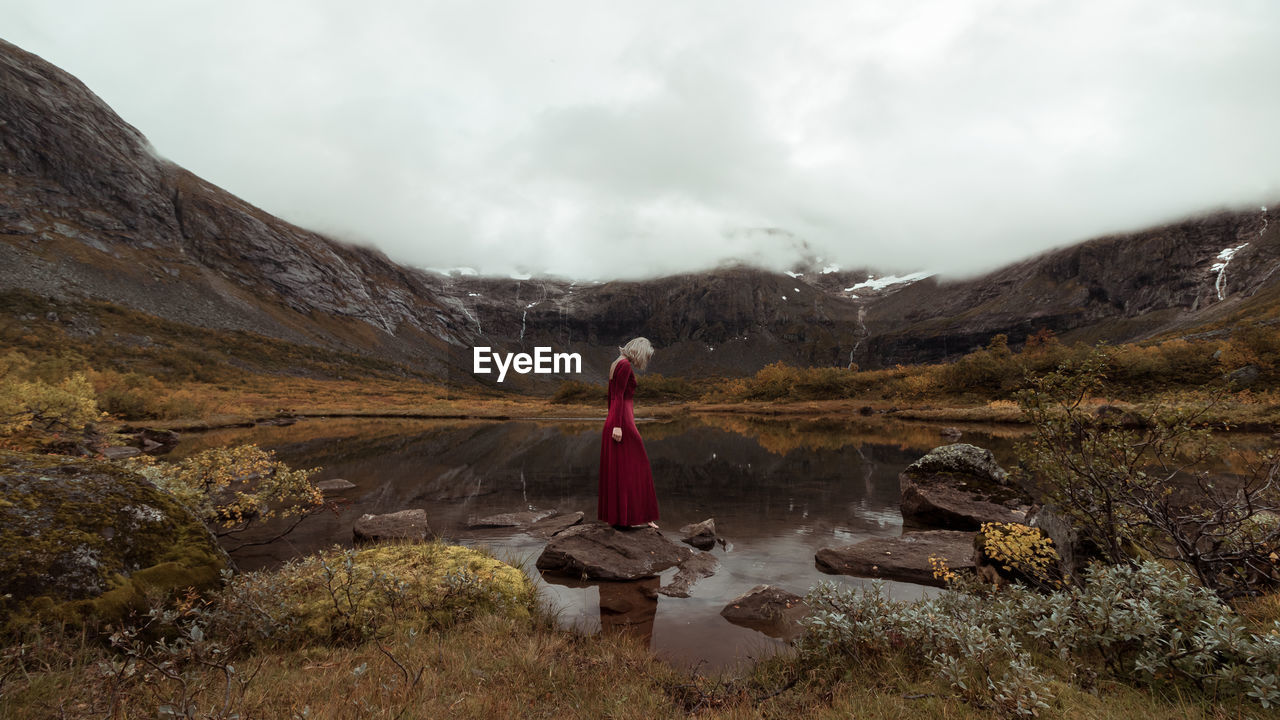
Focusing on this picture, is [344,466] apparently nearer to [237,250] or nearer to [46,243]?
[46,243]

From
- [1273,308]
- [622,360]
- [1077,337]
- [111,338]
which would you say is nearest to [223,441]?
[622,360]

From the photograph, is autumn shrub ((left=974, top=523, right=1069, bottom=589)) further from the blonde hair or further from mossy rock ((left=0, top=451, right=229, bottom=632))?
mossy rock ((left=0, top=451, right=229, bottom=632))

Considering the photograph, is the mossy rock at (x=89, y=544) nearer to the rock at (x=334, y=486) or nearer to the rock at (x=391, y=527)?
the rock at (x=391, y=527)

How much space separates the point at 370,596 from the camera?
5398 mm

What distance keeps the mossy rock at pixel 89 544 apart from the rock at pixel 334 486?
12.1 metres

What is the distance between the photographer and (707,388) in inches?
5034

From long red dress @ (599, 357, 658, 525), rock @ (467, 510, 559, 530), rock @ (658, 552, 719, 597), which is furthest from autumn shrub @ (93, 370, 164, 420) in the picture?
rock @ (658, 552, 719, 597)

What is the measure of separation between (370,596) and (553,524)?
6.85 metres

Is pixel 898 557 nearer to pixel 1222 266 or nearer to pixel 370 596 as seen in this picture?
pixel 370 596

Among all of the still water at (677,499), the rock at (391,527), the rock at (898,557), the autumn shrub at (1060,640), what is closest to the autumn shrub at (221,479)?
the still water at (677,499)

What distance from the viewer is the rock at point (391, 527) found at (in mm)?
10227

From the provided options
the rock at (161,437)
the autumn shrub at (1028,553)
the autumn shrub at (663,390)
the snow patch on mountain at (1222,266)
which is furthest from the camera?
the snow patch on mountain at (1222,266)

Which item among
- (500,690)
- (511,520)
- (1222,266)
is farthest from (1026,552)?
(1222,266)

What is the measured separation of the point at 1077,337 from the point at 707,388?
157m
